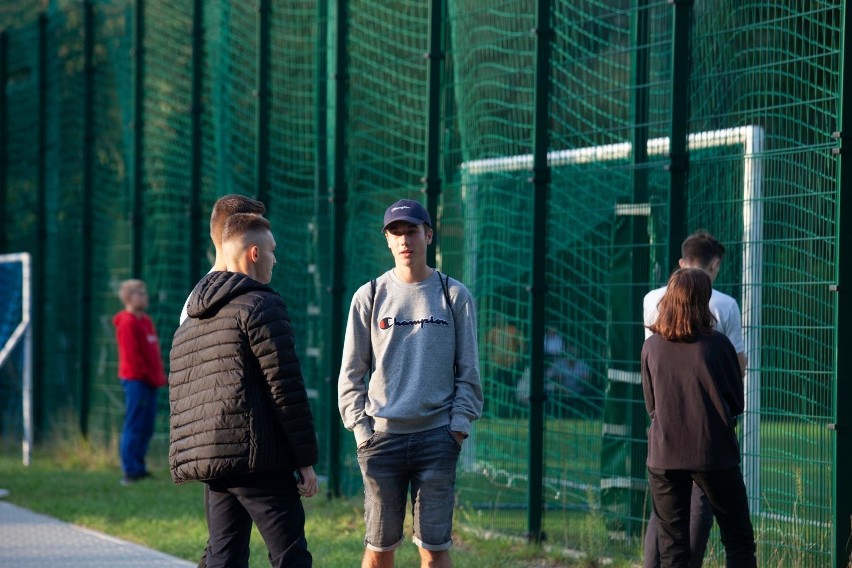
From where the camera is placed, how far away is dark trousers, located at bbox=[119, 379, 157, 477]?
11.9 metres

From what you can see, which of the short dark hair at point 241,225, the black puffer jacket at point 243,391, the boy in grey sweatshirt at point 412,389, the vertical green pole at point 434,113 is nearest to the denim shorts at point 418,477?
the boy in grey sweatshirt at point 412,389

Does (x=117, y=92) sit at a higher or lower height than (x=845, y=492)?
higher

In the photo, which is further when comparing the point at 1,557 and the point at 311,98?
the point at 311,98

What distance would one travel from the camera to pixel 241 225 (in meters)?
5.29

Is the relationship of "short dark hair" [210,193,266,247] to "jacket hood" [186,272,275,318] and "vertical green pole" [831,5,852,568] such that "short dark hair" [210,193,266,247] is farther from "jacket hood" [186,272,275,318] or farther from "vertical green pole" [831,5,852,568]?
"vertical green pole" [831,5,852,568]

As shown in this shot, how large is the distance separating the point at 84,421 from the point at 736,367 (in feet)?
32.5

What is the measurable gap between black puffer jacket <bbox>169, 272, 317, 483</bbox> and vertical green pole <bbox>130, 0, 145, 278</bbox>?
8498mm

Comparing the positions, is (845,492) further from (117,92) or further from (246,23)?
(117,92)

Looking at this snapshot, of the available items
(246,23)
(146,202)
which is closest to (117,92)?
(146,202)

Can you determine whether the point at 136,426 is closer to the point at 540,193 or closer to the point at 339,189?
the point at 339,189

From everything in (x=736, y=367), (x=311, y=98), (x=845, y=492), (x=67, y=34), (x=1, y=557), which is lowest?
(x=1, y=557)

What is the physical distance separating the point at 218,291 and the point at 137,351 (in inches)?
276

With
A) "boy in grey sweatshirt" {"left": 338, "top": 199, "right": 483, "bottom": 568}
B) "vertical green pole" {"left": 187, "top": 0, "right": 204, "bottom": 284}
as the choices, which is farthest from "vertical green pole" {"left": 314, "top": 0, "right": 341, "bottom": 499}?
"boy in grey sweatshirt" {"left": 338, "top": 199, "right": 483, "bottom": 568}

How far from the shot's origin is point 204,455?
200 inches
